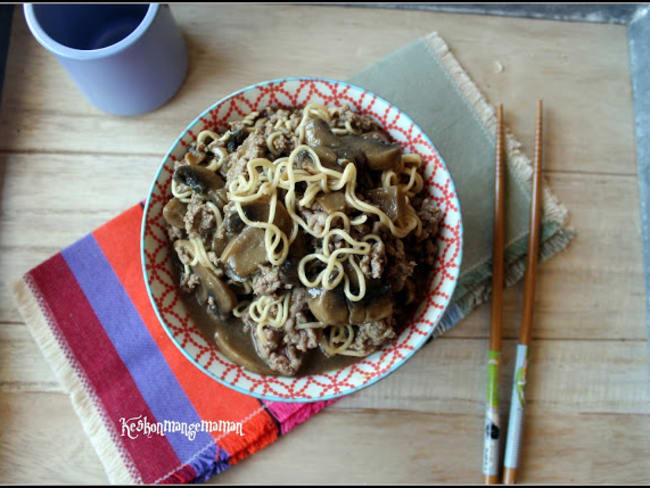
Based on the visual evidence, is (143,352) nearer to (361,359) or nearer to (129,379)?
(129,379)

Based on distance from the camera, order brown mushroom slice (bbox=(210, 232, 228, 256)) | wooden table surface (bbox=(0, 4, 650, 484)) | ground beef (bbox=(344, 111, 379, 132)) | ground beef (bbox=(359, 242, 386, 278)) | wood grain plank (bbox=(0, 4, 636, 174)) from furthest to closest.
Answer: wood grain plank (bbox=(0, 4, 636, 174)) < wooden table surface (bbox=(0, 4, 650, 484)) < ground beef (bbox=(344, 111, 379, 132)) < brown mushroom slice (bbox=(210, 232, 228, 256)) < ground beef (bbox=(359, 242, 386, 278))

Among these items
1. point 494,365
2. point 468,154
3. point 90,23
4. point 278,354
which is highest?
point 468,154

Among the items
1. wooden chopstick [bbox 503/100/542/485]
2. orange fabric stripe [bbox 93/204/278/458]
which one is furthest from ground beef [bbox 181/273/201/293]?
wooden chopstick [bbox 503/100/542/485]

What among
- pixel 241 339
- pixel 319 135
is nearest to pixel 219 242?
pixel 241 339

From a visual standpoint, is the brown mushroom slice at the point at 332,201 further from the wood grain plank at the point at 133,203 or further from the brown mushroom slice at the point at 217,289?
the wood grain plank at the point at 133,203

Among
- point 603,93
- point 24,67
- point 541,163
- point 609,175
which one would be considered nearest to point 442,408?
point 541,163

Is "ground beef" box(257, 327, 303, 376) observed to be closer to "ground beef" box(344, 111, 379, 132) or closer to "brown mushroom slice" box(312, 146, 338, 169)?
"brown mushroom slice" box(312, 146, 338, 169)

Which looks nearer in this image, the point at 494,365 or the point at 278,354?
the point at 278,354

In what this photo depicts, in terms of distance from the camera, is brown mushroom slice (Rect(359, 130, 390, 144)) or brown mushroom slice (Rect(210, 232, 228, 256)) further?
brown mushroom slice (Rect(359, 130, 390, 144))

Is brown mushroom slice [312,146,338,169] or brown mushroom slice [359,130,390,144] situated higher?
brown mushroom slice [359,130,390,144]
